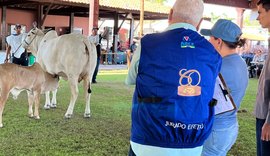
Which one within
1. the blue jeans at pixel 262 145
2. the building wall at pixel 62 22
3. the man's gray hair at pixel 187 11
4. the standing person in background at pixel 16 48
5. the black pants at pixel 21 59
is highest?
the building wall at pixel 62 22

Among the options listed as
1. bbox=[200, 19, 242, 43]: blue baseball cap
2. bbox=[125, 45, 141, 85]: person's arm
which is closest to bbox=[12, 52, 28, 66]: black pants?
bbox=[200, 19, 242, 43]: blue baseball cap

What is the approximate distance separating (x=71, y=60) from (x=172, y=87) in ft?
17.0

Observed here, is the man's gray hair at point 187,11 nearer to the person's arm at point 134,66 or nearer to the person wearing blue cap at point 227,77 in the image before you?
the person's arm at point 134,66

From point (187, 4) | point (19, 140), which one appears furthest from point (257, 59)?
point (187, 4)

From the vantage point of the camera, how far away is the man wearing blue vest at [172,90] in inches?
72.9

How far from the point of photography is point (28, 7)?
73.0 feet

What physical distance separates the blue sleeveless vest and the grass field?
9.19ft

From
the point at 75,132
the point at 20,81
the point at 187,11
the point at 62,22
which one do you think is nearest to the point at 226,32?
the point at 187,11

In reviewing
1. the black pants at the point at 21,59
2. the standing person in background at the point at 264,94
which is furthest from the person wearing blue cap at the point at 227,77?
the black pants at the point at 21,59

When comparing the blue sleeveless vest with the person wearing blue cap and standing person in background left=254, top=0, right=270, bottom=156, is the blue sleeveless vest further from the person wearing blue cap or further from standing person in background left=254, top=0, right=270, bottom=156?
standing person in background left=254, top=0, right=270, bottom=156

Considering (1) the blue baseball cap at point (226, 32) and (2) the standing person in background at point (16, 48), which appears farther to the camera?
(2) the standing person in background at point (16, 48)

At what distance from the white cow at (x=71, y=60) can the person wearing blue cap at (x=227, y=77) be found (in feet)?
14.7

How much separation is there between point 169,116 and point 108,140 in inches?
139

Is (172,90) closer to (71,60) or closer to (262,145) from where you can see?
(262,145)
